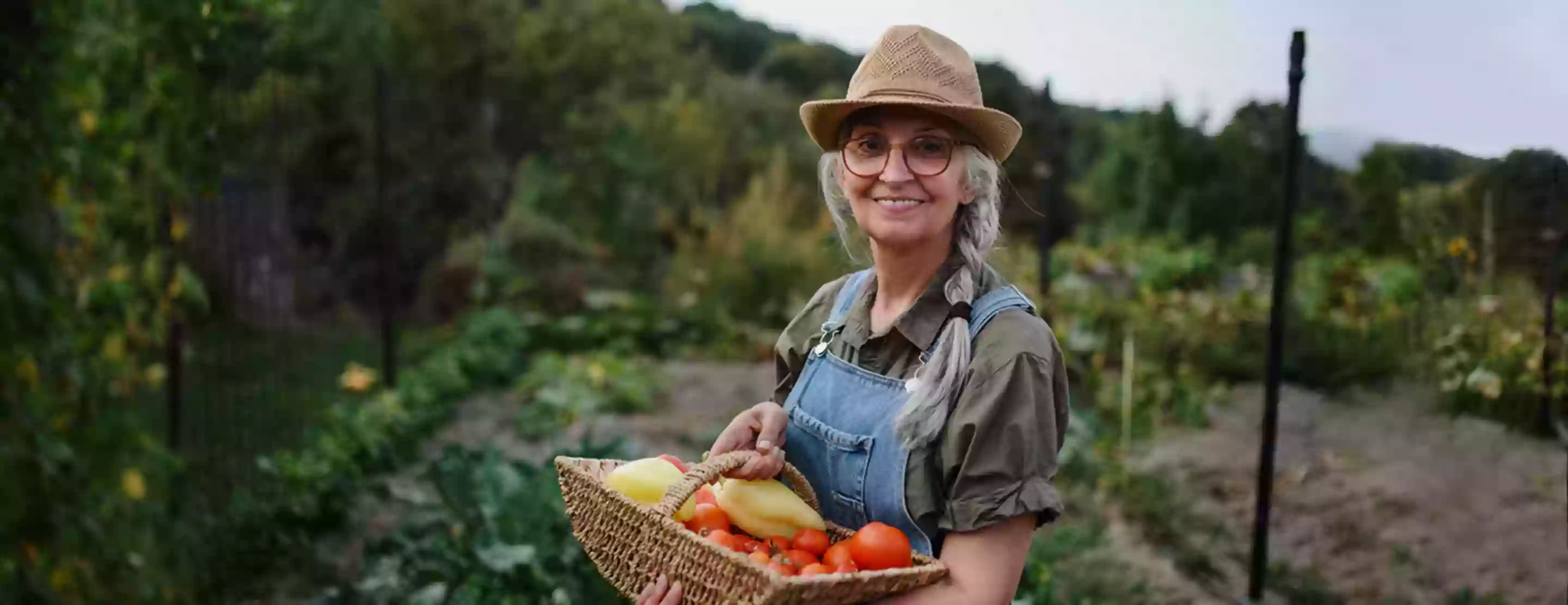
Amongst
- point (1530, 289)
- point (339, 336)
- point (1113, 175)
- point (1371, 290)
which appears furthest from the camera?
point (1113, 175)

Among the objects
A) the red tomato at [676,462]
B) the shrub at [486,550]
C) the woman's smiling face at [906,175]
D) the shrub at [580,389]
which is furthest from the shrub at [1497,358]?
the shrub at [580,389]

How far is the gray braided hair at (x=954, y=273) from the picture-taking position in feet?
5.32

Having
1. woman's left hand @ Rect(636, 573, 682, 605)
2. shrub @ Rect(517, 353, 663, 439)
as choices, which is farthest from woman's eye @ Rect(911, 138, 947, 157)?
shrub @ Rect(517, 353, 663, 439)

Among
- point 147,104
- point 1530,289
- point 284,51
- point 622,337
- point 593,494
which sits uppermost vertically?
point 284,51

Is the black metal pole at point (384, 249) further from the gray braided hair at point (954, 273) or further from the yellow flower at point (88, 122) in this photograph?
the gray braided hair at point (954, 273)

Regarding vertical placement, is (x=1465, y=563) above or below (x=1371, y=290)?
below

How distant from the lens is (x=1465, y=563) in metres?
3.56

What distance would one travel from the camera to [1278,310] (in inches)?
126

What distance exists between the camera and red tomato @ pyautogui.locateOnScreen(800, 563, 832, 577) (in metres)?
1.51

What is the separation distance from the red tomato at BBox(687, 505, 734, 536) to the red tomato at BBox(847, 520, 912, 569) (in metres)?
0.26

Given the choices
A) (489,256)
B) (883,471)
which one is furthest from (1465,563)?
(489,256)

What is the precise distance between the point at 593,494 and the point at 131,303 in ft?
7.09

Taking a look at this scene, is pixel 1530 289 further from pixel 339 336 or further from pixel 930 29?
pixel 339 336

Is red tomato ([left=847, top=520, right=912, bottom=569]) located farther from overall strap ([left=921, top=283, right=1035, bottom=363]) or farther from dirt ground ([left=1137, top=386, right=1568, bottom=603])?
dirt ground ([left=1137, top=386, right=1568, bottom=603])
